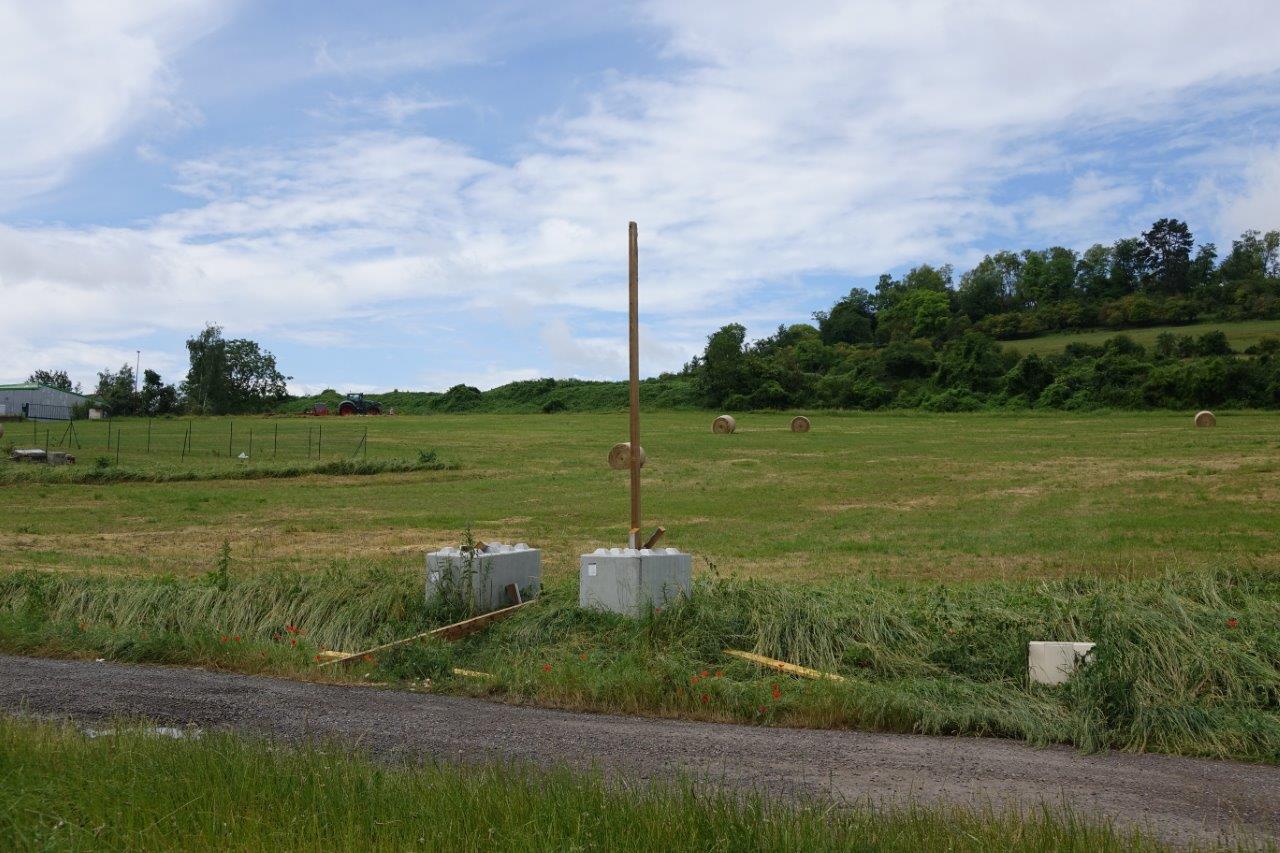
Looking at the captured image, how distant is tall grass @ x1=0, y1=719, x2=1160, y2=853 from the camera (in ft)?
15.3

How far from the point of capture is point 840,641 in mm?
9883

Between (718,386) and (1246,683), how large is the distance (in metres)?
79.8

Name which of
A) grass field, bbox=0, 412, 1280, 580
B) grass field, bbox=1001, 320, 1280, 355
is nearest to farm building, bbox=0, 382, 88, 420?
grass field, bbox=0, 412, 1280, 580

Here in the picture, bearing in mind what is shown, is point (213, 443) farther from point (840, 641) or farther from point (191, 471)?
point (840, 641)

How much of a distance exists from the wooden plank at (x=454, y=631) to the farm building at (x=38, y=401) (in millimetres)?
102984

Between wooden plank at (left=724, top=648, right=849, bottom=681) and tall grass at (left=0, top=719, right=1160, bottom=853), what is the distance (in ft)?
11.4

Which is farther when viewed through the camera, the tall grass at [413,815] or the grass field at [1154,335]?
the grass field at [1154,335]

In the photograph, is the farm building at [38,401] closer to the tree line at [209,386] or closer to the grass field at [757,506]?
the tree line at [209,386]

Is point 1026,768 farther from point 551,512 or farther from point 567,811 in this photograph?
point 551,512

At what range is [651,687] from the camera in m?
8.52

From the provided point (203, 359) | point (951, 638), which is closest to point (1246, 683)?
point (951, 638)

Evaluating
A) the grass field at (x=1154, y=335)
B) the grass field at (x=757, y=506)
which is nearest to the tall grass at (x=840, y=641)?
the grass field at (x=757, y=506)

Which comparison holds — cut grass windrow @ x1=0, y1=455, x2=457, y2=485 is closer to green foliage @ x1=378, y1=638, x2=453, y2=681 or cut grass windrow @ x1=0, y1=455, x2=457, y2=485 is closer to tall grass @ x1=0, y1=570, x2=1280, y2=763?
tall grass @ x1=0, y1=570, x2=1280, y2=763

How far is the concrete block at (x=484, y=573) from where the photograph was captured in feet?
37.9
